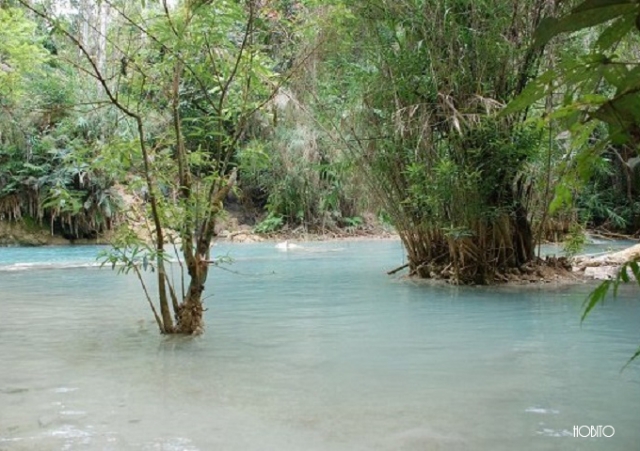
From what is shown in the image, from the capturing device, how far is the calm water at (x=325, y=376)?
7.01 feet

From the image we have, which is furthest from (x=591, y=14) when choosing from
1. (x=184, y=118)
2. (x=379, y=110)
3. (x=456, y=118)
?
(x=379, y=110)

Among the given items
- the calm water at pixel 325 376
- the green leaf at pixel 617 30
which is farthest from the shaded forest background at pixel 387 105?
the calm water at pixel 325 376

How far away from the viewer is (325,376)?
9.75ft

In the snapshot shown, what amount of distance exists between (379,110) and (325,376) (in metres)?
4.68

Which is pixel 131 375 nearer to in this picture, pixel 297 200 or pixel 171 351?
pixel 171 351

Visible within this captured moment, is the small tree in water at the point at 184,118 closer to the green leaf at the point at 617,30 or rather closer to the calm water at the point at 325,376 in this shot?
the calm water at the point at 325,376

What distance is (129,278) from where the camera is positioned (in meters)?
8.37

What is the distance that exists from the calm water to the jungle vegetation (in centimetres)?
61

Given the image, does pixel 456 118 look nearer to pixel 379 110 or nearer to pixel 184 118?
pixel 379 110

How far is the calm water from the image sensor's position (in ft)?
7.01

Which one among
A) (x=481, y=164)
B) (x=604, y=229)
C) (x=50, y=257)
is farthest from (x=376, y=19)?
(x=604, y=229)

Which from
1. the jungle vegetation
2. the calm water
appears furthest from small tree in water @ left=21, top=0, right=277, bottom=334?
the calm water

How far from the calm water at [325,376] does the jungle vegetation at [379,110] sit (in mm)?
611

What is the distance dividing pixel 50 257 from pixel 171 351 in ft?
34.0
